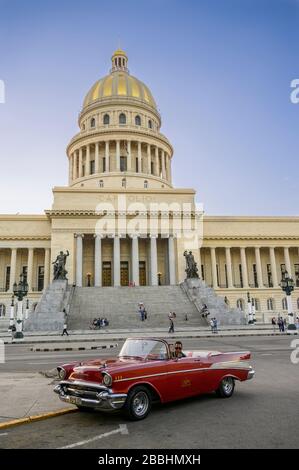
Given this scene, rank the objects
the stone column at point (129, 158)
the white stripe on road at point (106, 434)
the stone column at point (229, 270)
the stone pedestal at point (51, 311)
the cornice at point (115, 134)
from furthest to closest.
Answer: the cornice at point (115, 134) → the stone column at point (129, 158) → the stone column at point (229, 270) → the stone pedestal at point (51, 311) → the white stripe on road at point (106, 434)

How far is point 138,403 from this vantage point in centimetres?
677

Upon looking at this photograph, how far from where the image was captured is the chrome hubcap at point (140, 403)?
669cm

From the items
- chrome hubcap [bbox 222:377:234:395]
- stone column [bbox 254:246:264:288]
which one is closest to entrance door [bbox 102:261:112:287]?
stone column [bbox 254:246:264:288]

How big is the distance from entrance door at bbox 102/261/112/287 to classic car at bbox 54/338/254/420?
1842 inches

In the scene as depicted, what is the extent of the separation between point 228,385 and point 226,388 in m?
0.11

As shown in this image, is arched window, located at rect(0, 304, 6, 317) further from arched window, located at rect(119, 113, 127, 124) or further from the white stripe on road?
the white stripe on road

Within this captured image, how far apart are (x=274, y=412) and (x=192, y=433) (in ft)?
6.77

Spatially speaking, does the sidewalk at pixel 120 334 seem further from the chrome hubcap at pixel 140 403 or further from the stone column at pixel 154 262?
the chrome hubcap at pixel 140 403

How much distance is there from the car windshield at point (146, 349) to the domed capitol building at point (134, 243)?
110 feet

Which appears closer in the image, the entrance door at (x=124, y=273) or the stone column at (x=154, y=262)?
the stone column at (x=154, y=262)

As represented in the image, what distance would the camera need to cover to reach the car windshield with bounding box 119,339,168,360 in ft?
25.2

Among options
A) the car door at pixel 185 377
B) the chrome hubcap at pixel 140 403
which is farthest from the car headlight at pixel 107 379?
the car door at pixel 185 377

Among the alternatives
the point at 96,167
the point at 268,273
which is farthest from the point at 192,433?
the point at 96,167
